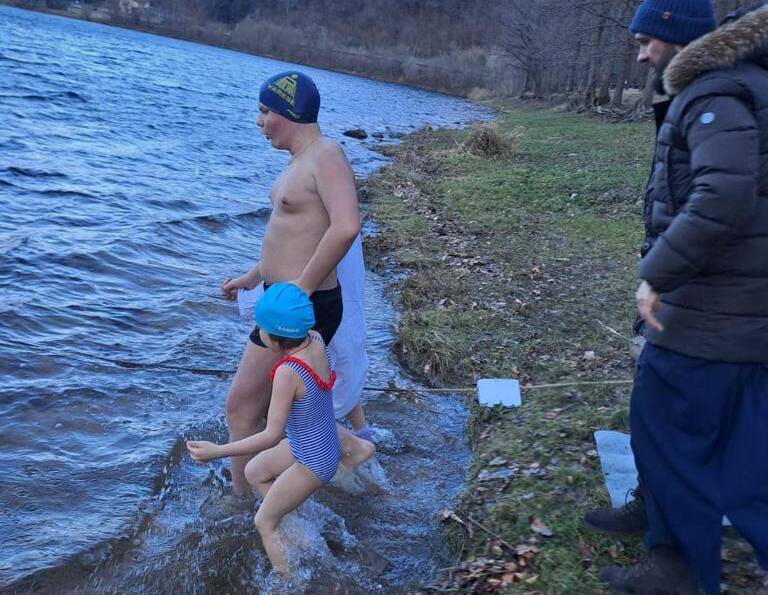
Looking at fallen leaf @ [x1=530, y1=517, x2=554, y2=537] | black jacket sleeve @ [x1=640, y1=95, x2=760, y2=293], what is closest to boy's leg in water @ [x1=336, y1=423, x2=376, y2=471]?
fallen leaf @ [x1=530, y1=517, x2=554, y2=537]

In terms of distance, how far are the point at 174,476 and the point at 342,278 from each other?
1.89m

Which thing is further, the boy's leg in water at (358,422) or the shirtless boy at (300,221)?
the boy's leg in water at (358,422)

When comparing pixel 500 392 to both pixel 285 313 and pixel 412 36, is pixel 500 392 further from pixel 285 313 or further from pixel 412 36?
pixel 412 36

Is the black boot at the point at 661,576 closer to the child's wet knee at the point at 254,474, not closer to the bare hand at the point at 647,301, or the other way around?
the bare hand at the point at 647,301

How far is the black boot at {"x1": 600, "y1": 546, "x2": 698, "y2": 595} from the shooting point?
3023 mm

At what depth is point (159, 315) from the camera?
811 cm

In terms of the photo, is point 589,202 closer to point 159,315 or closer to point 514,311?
point 514,311

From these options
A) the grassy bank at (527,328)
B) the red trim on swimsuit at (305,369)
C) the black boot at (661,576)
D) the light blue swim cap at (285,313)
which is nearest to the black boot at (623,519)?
the grassy bank at (527,328)

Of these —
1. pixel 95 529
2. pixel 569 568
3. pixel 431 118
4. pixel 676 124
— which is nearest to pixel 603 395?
pixel 569 568

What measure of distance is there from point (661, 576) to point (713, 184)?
162 cm

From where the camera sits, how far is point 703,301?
2.72m

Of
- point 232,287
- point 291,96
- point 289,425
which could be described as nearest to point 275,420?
point 289,425

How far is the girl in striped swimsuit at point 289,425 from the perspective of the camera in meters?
3.40

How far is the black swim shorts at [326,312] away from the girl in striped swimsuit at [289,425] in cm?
23
